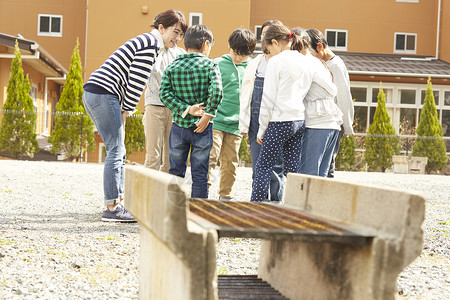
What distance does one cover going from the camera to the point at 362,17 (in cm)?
2616

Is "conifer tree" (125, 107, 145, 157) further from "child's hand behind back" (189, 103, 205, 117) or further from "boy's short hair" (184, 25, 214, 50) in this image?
"child's hand behind back" (189, 103, 205, 117)

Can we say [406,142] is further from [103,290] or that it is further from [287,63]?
[103,290]

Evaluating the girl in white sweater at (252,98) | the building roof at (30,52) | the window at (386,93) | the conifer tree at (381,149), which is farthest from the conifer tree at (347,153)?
the girl in white sweater at (252,98)

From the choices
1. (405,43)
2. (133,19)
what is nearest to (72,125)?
(133,19)

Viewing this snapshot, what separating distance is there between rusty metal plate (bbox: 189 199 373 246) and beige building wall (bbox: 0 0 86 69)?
77.6ft

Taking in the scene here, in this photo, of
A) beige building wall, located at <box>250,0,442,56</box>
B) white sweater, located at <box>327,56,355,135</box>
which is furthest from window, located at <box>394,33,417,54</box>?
white sweater, located at <box>327,56,355,135</box>

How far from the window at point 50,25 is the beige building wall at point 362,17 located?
8.54 metres

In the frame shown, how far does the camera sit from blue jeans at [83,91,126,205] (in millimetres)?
4793

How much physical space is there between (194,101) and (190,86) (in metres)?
0.12

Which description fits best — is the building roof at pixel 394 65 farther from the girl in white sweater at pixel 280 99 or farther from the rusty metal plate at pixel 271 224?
the rusty metal plate at pixel 271 224

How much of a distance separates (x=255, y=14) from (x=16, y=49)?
38.9 ft

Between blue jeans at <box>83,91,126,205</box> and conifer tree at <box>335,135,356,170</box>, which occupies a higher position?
blue jeans at <box>83,91,126,205</box>

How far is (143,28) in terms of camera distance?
898 inches

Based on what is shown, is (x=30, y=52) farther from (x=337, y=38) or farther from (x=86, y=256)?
(x=86, y=256)
